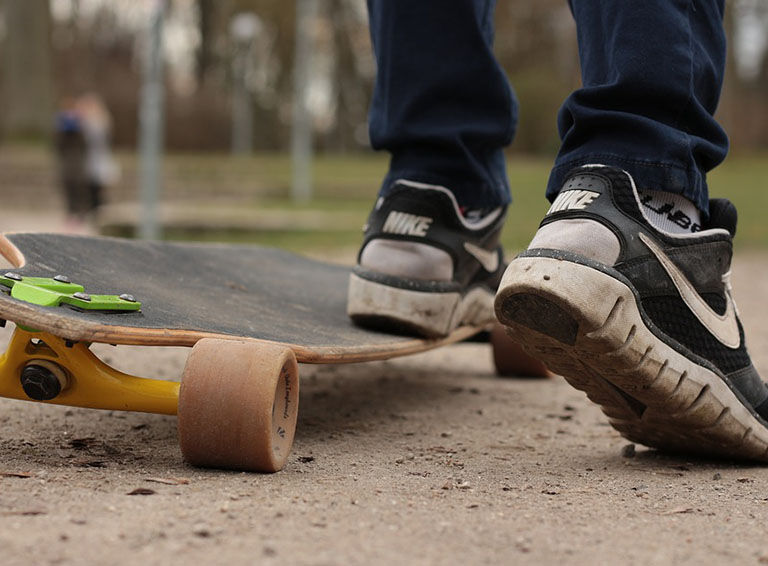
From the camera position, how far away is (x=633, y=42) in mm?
1448

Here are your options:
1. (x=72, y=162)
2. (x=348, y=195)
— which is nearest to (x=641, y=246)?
(x=72, y=162)

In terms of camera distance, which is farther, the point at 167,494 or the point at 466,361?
the point at 466,361

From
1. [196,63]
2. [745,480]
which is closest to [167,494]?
[745,480]

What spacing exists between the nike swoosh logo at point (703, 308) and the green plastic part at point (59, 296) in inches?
29.2

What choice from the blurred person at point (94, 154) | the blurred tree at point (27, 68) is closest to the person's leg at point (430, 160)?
the blurred person at point (94, 154)

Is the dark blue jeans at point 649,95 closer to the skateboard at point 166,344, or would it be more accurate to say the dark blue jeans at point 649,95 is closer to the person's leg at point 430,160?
the person's leg at point 430,160

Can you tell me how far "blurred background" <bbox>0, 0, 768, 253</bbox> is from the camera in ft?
30.8

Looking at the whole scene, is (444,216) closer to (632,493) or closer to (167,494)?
(632,493)

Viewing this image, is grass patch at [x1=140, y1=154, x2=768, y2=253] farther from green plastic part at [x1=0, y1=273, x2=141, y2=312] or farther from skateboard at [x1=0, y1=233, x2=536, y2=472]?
green plastic part at [x1=0, y1=273, x2=141, y2=312]

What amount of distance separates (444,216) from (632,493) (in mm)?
699

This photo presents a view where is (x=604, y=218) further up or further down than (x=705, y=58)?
further down

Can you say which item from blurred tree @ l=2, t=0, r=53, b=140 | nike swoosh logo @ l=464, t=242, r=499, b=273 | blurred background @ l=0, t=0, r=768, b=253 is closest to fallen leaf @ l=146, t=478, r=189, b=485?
nike swoosh logo @ l=464, t=242, r=499, b=273

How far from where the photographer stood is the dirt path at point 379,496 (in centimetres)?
104

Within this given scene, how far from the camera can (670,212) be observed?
1501 millimetres
